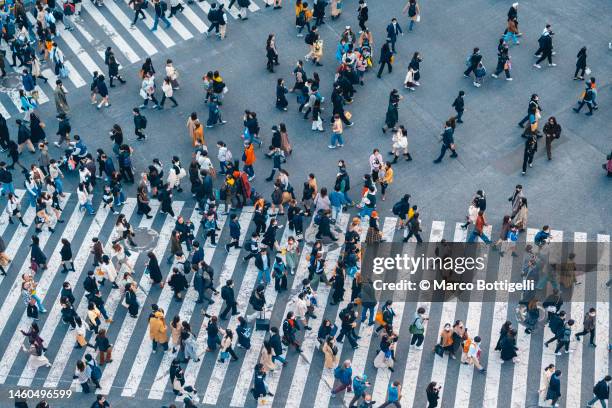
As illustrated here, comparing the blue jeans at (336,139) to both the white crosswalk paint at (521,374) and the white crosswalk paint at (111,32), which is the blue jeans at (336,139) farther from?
the white crosswalk paint at (521,374)

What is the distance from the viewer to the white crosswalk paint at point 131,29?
148ft

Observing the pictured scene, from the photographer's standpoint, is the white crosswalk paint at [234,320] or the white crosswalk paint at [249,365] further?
the white crosswalk paint at [234,320]

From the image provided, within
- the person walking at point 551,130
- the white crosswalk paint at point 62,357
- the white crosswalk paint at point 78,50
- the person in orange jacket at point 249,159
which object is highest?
the white crosswalk paint at point 78,50

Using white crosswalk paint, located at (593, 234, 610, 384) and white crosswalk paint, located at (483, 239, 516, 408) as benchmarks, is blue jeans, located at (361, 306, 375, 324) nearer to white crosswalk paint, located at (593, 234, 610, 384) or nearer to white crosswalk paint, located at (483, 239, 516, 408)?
white crosswalk paint, located at (483, 239, 516, 408)

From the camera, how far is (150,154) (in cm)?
3984

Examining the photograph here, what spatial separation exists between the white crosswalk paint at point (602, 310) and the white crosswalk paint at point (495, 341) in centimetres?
224

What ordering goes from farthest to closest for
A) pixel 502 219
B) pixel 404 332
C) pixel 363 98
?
pixel 363 98, pixel 502 219, pixel 404 332

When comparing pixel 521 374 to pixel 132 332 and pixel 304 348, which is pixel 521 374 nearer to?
pixel 304 348

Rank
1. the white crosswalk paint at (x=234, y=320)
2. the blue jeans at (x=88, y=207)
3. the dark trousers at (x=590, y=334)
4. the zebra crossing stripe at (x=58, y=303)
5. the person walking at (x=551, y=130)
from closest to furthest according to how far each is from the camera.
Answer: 1. the white crosswalk paint at (x=234, y=320)
2. the dark trousers at (x=590, y=334)
3. the zebra crossing stripe at (x=58, y=303)
4. the blue jeans at (x=88, y=207)
5. the person walking at (x=551, y=130)

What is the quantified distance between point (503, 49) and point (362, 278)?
13.0m

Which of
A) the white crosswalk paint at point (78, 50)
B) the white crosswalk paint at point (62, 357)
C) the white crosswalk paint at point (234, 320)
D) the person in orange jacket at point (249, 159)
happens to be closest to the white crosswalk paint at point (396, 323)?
the white crosswalk paint at point (234, 320)

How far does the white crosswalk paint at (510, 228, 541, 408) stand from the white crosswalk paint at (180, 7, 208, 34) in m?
20.9

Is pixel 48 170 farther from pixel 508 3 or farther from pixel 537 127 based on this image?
pixel 508 3

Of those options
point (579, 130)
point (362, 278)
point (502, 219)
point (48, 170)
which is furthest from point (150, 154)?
point (579, 130)
